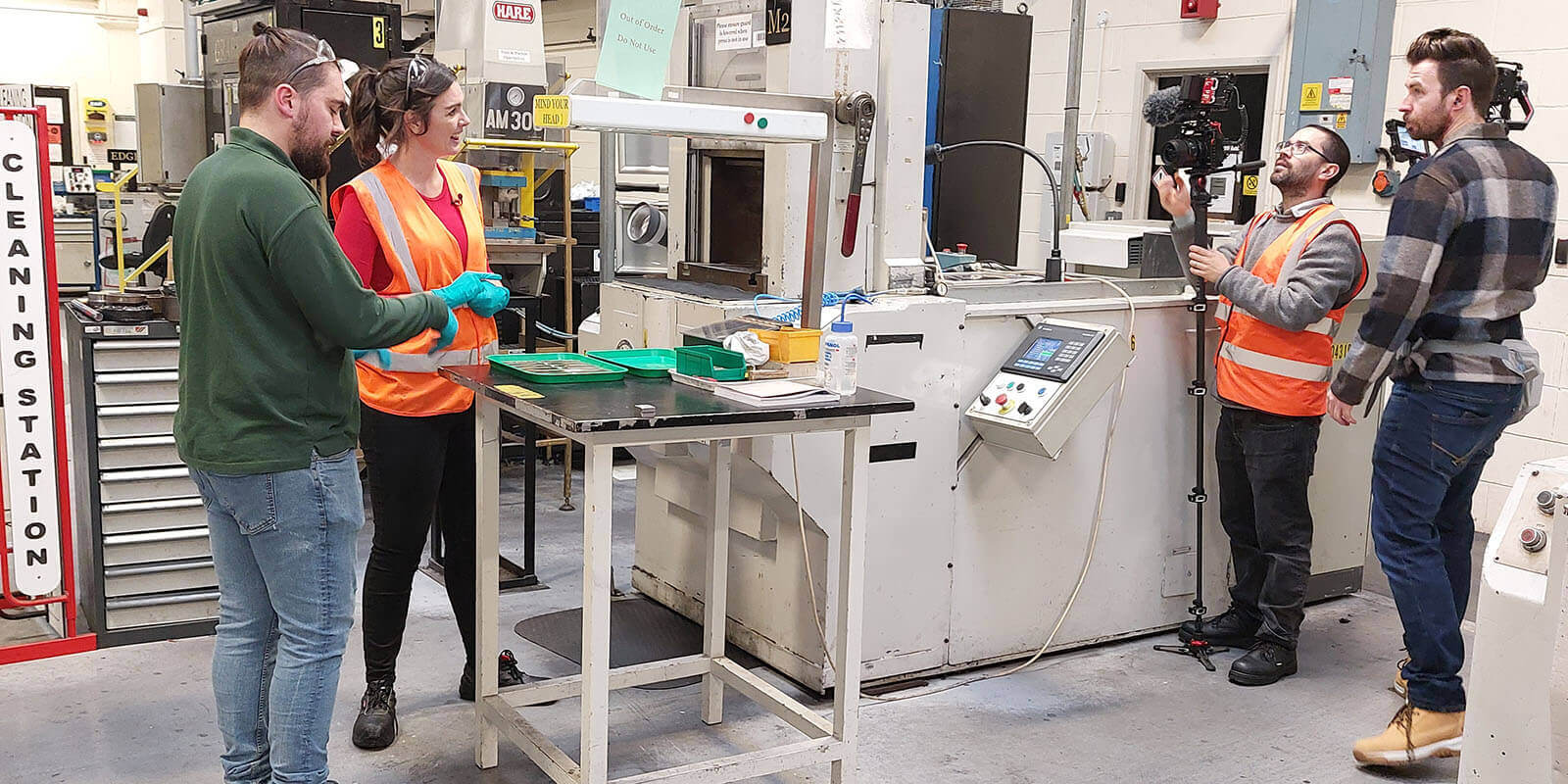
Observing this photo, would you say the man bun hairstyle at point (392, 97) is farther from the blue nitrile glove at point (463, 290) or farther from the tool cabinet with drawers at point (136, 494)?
the tool cabinet with drawers at point (136, 494)

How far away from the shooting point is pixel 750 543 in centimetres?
320

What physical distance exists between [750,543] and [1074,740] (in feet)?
2.95

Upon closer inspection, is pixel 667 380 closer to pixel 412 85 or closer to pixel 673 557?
pixel 412 85

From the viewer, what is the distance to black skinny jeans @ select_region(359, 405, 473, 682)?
257 cm

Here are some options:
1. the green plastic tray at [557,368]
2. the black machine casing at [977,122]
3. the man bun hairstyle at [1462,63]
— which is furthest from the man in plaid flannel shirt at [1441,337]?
the green plastic tray at [557,368]

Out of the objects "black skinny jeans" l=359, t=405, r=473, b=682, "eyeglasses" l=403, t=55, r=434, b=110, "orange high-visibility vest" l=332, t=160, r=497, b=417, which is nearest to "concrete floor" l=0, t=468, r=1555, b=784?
"black skinny jeans" l=359, t=405, r=473, b=682

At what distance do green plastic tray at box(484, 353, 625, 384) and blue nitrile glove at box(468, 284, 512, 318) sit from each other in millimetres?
114

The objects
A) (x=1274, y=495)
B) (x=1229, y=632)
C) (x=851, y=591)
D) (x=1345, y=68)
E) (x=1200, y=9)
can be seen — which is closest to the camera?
(x=851, y=591)

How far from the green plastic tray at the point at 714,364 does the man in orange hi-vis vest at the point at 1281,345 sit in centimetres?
134

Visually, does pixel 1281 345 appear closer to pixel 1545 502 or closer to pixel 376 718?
pixel 1545 502

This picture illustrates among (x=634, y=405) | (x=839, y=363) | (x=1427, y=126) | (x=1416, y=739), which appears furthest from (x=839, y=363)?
(x=1416, y=739)

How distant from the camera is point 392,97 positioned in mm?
2482

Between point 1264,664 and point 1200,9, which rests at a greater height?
point 1200,9

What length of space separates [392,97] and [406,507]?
812 mm
